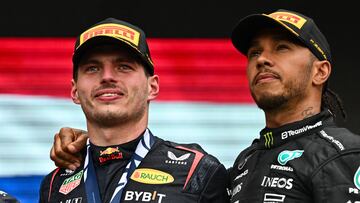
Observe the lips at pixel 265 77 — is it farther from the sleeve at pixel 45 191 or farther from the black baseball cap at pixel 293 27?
the sleeve at pixel 45 191

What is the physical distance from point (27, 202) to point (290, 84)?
6.44 feet

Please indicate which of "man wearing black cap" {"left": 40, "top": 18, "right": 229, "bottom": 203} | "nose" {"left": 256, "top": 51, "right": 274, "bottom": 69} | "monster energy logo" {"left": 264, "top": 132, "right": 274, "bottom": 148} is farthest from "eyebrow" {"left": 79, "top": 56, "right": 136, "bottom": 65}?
"monster energy logo" {"left": 264, "top": 132, "right": 274, "bottom": 148}

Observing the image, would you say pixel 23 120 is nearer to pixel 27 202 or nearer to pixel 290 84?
pixel 27 202

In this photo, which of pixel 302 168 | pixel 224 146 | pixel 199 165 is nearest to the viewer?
pixel 302 168

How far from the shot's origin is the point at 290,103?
9.53ft

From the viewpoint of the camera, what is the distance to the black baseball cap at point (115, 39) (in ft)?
10.2

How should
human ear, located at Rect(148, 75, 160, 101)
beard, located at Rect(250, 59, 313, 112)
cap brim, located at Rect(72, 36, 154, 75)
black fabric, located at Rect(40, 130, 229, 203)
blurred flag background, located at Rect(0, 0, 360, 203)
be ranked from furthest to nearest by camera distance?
blurred flag background, located at Rect(0, 0, 360, 203) → human ear, located at Rect(148, 75, 160, 101) → cap brim, located at Rect(72, 36, 154, 75) → black fabric, located at Rect(40, 130, 229, 203) → beard, located at Rect(250, 59, 313, 112)

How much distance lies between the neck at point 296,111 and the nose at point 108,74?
0.61 m

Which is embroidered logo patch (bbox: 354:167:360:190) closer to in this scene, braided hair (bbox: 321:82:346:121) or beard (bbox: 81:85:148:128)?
braided hair (bbox: 321:82:346:121)

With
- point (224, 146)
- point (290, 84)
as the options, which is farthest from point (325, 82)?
point (224, 146)

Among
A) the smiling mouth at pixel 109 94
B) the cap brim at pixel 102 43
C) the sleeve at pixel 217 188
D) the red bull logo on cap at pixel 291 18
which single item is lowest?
the sleeve at pixel 217 188

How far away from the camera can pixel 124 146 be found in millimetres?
3131

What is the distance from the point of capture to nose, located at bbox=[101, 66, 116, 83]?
308 centimetres

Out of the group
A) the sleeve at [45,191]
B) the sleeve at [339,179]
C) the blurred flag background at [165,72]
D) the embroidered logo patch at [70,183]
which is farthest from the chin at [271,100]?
the blurred flag background at [165,72]
